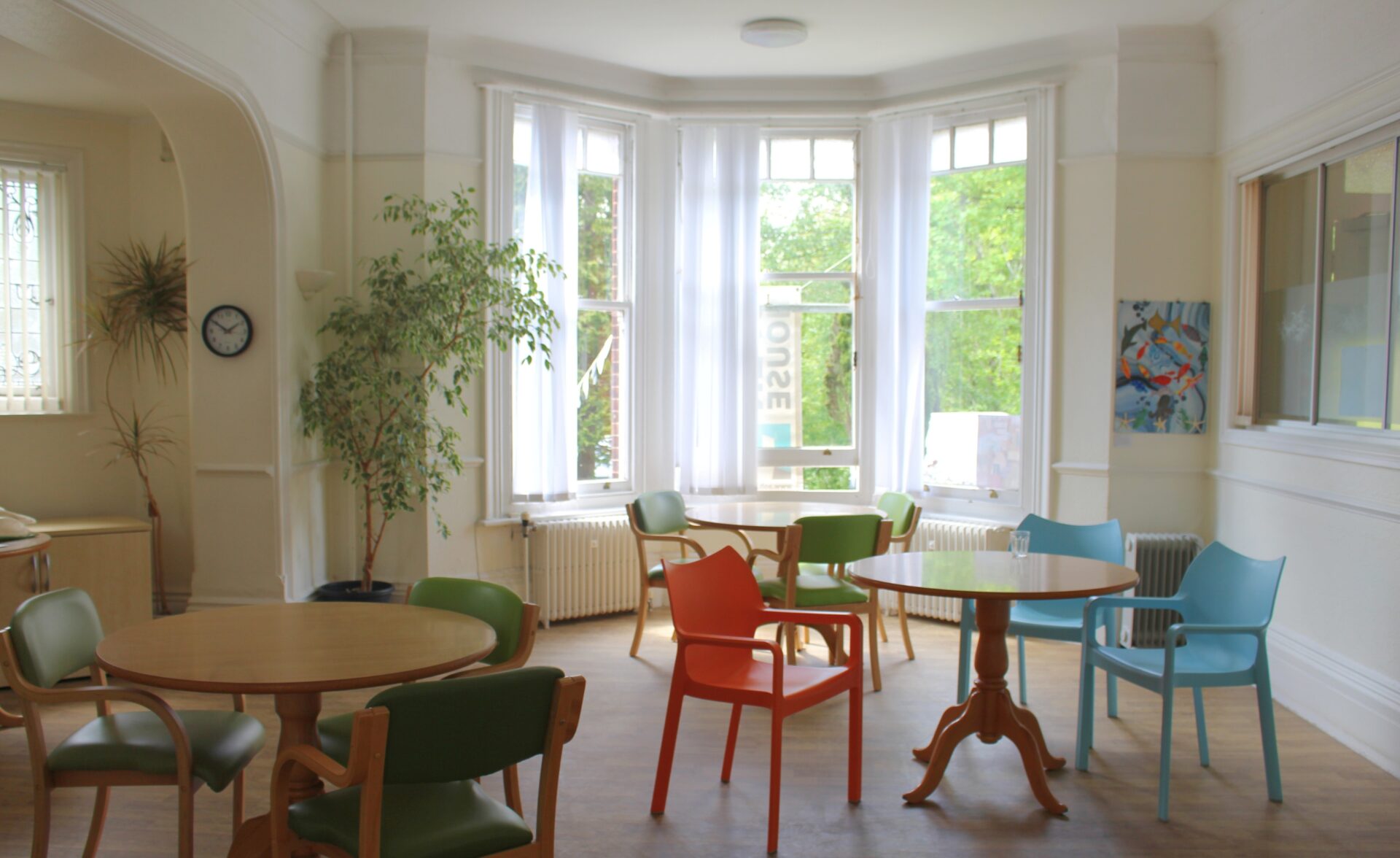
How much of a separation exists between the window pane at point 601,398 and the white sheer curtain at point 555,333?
0.23 metres

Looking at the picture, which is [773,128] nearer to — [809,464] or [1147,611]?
[809,464]

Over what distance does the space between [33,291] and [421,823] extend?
16.2ft

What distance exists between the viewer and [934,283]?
20.3 ft

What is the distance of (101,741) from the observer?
2.66 m

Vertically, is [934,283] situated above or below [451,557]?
above

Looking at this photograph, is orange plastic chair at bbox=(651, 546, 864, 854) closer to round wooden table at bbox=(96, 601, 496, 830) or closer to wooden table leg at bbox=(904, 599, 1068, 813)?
wooden table leg at bbox=(904, 599, 1068, 813)

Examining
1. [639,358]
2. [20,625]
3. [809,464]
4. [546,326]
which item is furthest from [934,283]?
[20,625]

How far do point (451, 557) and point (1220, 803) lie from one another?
3.94 m

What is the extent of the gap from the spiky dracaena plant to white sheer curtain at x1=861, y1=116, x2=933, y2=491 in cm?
400

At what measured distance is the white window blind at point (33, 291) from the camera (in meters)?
5.61

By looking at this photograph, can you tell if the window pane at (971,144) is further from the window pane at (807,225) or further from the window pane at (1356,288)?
the window pane at (1356,288)

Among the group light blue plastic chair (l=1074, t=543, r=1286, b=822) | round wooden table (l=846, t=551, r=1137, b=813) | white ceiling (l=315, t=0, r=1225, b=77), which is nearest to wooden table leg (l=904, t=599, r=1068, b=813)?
round wooden table (l=846, t=551, r=1137, b=813)

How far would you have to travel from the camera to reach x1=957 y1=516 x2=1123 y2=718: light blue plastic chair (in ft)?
13.4

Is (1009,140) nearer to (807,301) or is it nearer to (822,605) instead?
(807,301)
